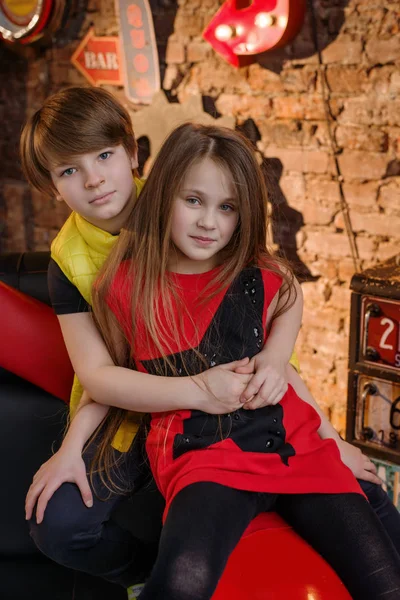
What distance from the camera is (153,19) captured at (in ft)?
9.78

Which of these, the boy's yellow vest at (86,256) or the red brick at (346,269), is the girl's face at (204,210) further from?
the red brick at (346,269)

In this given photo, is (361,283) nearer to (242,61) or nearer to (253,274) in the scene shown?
(253,274)

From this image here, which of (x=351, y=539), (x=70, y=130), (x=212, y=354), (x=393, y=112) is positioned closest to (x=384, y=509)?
(x=351, y=539)

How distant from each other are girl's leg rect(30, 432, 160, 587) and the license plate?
801 mm

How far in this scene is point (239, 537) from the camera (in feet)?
4.47

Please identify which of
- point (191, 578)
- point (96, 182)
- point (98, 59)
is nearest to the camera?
point (191, 578)

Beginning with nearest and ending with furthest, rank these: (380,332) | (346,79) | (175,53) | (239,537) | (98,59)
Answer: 1. (239,537)
2. (380,332)
3. (346,79)
4. (175,53)
5. (98,59)

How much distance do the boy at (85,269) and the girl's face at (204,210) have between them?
19 cm

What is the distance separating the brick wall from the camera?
246 centimetres

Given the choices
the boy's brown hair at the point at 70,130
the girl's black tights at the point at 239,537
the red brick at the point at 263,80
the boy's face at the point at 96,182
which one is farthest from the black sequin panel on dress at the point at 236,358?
the red brick at the point at 263,80

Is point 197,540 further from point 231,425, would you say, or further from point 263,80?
point 263,80

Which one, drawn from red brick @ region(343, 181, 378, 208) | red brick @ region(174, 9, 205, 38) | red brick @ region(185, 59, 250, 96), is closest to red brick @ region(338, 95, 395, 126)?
red brick @ region(343, 181, 378, 208)

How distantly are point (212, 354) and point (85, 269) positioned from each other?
1.15 ft

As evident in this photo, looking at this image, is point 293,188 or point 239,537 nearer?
point 239,537
